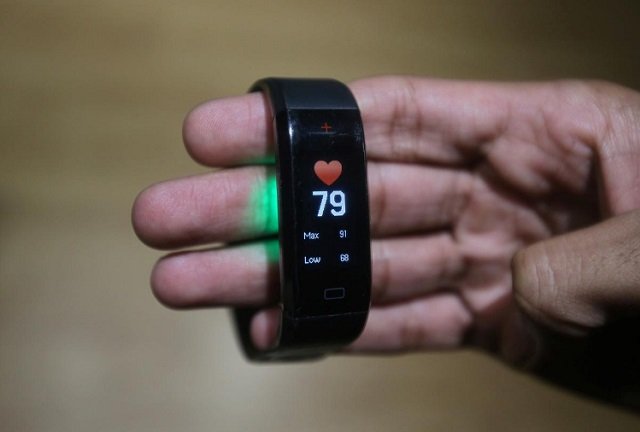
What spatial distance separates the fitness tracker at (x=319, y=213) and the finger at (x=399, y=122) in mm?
45

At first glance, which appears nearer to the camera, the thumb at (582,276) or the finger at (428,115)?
the thumb at (582,276)

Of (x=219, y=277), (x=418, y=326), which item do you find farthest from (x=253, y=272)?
(x=418, y=326)

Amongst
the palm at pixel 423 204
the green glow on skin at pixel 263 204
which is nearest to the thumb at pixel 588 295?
the palm at pixel 423 204

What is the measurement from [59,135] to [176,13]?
0.76 ft

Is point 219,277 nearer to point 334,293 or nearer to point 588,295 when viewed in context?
point 334,293

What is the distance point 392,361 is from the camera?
0.90 meters

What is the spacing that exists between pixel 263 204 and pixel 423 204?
202 millimetres

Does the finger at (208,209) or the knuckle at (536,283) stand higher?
the finger at (208,209)

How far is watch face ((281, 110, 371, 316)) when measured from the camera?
1.93 feet

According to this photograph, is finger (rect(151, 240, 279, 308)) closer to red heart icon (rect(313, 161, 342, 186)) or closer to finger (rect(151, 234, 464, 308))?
finger (rect(151, 234, 464, 308))

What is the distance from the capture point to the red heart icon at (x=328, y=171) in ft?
1.95

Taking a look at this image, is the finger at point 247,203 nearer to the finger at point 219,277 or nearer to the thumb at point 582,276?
the finger at point 219,277

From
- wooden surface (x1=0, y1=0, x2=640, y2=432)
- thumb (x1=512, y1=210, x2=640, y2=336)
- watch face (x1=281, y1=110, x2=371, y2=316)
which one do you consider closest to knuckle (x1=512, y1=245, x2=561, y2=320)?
thumb (x1=512, y1=210, x2=640, y2=336)

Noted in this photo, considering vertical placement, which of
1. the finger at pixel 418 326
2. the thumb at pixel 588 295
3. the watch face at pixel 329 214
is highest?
the watch face at pixel 329 214
